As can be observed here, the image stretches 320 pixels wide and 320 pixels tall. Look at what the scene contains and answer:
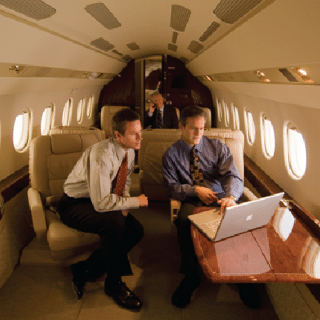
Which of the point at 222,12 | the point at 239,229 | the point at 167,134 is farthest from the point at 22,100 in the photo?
the point at 239,229

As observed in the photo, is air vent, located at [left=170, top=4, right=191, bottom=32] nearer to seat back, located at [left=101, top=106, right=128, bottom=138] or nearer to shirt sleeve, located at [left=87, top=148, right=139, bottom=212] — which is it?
shirt sleeve, located at [left=87, top=148, right=139, bottom=212]

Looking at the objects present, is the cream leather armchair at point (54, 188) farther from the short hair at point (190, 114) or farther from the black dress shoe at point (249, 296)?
the black dress shoe at point (249, 296)

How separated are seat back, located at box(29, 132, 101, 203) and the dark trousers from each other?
48 centimetres

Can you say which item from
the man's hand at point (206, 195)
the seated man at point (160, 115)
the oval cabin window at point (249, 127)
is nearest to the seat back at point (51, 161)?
the man's hand at point (206, 195)

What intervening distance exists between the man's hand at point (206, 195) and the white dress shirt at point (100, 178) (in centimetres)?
56

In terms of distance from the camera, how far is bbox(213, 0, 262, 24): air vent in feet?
6.57

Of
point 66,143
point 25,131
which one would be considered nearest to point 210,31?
point 66,143

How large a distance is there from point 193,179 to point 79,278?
144cm

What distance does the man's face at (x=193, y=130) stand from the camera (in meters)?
3.00

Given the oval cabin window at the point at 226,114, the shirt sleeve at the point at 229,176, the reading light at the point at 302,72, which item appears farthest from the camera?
the oval cabin window at the point at 226,114

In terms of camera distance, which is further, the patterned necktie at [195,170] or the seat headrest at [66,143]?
the seat headrest at [66,143]

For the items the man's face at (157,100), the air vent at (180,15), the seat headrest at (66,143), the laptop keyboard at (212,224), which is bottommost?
the laptop keyboard at (212,224)

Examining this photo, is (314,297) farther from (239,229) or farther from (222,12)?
(222,12)

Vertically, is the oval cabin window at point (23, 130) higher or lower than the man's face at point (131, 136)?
lower
